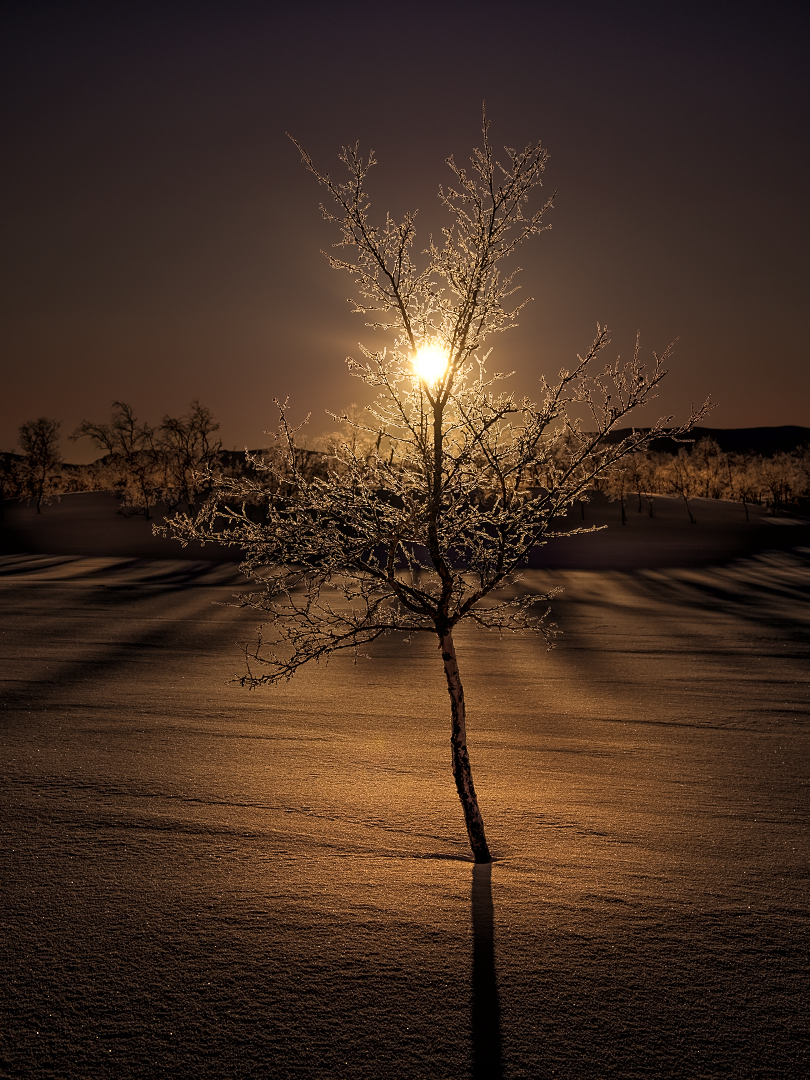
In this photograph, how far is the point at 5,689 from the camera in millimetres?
10164

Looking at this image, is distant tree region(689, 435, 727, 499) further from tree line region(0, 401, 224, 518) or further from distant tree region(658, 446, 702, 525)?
tree line region(0, 401, 224, 518)

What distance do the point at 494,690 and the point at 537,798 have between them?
4.48 meters

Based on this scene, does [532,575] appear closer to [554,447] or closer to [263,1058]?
[554,447]

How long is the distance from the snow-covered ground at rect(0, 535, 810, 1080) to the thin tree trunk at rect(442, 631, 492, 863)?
24cm

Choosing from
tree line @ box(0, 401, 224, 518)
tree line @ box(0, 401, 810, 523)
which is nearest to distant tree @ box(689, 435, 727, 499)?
tree line @ box(0, 401, 810, 523)

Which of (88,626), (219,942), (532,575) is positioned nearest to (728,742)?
(219,942)

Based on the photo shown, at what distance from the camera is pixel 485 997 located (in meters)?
3.76

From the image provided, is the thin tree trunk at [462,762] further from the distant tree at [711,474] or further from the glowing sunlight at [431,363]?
the distant tree at [711,474]

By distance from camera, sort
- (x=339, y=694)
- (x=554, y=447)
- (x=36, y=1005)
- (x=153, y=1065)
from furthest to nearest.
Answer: (x=339, y=694) → (x=554, y=447) → (x=36, y=1005) → (x=153, y=1065)

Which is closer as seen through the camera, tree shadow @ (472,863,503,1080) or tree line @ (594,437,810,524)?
tree shadow @ (472,863,503,1080)

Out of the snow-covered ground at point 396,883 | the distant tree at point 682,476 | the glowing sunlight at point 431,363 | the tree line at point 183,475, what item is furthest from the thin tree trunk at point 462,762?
the distant tree at point 682,476

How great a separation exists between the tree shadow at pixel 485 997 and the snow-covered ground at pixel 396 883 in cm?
2

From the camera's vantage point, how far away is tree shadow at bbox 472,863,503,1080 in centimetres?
335

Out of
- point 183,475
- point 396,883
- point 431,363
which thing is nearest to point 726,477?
point 183,475
